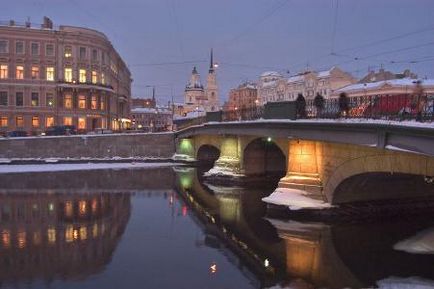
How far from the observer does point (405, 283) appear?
16.7m

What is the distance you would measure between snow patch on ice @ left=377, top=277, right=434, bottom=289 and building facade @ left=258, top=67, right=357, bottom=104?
73601 millimetres

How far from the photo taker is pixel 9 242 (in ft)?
76.7

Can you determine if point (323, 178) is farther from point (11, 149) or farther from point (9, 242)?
point (11, 149)

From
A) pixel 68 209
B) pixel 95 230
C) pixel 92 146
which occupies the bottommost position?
pixel 95 230

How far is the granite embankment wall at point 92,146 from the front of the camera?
61.8 metres

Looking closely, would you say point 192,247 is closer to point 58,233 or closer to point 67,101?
point 58,233

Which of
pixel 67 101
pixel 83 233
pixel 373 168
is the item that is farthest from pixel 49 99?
pixel 373 168

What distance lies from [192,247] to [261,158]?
2377cm

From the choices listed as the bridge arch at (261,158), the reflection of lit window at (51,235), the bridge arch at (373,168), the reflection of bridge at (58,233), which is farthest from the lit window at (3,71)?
the bridge arch at (373,168)

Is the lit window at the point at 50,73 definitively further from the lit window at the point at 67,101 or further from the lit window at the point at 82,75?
the lit window at the point at 82,75

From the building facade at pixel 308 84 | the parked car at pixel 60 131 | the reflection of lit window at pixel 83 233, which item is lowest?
the reflection of lit window at pixel 83 233

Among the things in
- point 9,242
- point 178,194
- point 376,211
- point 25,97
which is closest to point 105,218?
point 9,242

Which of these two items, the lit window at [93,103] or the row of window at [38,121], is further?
the lit window at [93,103]

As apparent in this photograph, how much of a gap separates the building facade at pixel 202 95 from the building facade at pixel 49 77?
5466 centimetres
